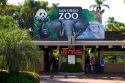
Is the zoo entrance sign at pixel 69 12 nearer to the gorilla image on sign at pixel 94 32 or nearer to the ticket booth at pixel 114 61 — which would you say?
the gorilla image on sign at pixel 94 32

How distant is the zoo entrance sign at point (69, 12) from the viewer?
42719mm

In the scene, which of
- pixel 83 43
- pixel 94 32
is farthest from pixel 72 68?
pixel 94 32

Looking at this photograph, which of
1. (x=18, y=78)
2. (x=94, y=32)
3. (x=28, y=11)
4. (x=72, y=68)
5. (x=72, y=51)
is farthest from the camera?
(x=28, y=11)

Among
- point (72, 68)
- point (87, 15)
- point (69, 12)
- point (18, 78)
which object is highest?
point (69, 12)

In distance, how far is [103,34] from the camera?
42812mm

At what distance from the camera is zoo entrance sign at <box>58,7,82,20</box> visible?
140 feet

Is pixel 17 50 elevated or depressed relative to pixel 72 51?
elevated

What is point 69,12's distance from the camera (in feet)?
140

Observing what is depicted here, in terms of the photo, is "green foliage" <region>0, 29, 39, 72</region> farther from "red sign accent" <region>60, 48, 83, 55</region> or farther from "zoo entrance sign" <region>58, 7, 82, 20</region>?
"zoo entrance sign" <region>58, 7, 82, 20</region>

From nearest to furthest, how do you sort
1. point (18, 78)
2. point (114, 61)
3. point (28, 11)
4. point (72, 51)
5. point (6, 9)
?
point (18, 78) < point (6, 9) < point (72, 51) < point (114, 61) < point (28, 11)

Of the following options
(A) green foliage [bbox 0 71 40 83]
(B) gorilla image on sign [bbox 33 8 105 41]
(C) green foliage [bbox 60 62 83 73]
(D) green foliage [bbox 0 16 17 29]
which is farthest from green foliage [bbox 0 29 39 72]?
(B) gorilla image on sign [bbox 33 8 105 41]

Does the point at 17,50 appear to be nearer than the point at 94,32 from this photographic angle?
Yes

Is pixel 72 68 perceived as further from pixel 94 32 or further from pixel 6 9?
pixel 6 9

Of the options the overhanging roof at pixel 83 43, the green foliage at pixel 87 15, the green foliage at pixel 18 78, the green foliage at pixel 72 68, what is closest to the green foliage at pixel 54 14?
the green foliage at pixel 87 15
